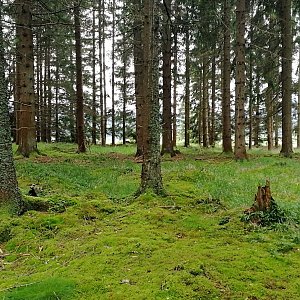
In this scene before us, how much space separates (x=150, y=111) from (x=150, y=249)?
280cm

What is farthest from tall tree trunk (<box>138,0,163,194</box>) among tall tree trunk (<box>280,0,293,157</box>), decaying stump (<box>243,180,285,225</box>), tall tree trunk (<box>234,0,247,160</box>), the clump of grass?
tall tree trunk (<box>280,0,293,157</box>)

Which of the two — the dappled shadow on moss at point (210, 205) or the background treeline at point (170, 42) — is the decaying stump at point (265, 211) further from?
the background treeline at point (170, 42)

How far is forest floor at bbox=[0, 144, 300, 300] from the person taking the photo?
9.87ft

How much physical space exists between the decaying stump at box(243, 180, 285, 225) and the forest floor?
0.47 feet

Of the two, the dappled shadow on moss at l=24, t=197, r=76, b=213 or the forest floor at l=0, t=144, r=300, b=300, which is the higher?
the dappled shadow on moss at l=24, t=197, r=76, b=213

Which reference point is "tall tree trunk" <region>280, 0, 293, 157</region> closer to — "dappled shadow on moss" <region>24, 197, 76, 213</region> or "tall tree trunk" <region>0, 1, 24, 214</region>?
"dappled shadow on moss" <region>24, 197, 76, 213</region>

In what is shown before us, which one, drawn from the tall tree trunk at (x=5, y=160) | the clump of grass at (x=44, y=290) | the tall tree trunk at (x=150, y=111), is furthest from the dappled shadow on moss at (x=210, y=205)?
the clump of grass at (x=44, y=290)

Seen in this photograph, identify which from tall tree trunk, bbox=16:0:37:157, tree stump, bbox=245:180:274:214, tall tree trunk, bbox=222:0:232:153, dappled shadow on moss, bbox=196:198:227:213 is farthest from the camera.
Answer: tall tree trunk, bbox=222:0:232:153

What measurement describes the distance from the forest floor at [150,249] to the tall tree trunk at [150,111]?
33cm

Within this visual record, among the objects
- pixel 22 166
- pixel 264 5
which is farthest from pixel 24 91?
pixel 264 5

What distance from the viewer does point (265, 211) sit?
16.0ft

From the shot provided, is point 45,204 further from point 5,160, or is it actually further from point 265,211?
point 265,211

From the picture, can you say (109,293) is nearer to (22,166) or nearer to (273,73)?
(22,166)

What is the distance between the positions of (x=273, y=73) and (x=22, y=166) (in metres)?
13.5
